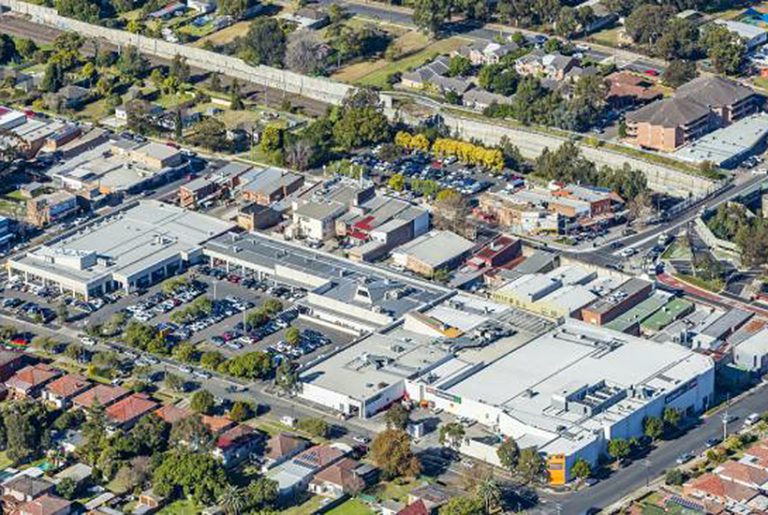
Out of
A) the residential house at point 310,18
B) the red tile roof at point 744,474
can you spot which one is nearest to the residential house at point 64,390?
the red tile roof at point 744,474

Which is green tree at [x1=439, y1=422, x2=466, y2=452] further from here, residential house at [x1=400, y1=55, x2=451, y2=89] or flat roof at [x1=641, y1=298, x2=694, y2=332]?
residential house at [x1=400, y1=55, x2=451, y2=89]

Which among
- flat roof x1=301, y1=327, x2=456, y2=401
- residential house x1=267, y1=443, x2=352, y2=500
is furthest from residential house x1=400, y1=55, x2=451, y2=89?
residential house x1=267, y1=443, x2=352, y2=500

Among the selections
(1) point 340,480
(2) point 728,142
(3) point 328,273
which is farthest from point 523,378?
(2) point 728,142

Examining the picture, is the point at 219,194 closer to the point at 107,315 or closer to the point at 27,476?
the point at 107,315

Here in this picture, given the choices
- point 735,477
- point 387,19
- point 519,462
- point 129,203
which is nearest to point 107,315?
point 129,203

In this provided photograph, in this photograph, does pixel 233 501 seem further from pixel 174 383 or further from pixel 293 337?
pixel 293 337

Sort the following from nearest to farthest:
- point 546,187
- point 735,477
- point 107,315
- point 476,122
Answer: point 735,477 < point 107,315 < point 546,187 < point 476,122
